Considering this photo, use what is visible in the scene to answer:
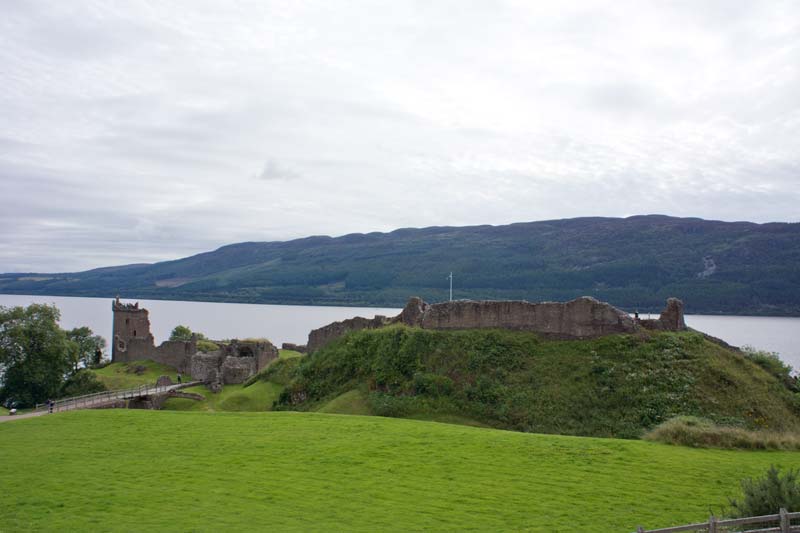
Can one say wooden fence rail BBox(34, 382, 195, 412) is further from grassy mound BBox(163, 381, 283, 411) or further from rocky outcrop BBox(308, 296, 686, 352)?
rocky outcrop BBox(308, 296, 686, 352)

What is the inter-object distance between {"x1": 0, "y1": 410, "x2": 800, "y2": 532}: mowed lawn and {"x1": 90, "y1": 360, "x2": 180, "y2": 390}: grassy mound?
3502 centimetres

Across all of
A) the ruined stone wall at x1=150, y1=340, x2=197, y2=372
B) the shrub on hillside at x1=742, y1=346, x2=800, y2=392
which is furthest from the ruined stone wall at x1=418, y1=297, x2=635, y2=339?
the ruined stone wall at x1=150, y1=340, x2=197, y2=372

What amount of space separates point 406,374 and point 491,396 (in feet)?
15.4

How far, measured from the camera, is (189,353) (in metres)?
59.8

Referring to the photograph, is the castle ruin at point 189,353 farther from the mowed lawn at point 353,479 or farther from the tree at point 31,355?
the mowed lawn at point 353,479

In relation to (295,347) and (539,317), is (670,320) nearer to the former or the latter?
(539,317)

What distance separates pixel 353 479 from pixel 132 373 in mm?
51515

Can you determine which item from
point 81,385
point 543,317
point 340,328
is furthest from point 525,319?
point 81,385

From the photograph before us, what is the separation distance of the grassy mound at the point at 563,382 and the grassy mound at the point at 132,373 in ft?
101

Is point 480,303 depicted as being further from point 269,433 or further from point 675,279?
point 675,279

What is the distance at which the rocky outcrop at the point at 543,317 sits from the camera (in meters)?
28.7

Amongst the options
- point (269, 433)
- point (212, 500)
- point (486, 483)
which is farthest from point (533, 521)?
point (269, 433)

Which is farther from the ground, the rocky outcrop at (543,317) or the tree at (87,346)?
the rocky outcrop at (543,317)

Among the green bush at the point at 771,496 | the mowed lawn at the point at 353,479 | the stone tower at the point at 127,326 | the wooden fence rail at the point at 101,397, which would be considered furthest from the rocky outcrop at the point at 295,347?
the green bush at the point at 771,496
